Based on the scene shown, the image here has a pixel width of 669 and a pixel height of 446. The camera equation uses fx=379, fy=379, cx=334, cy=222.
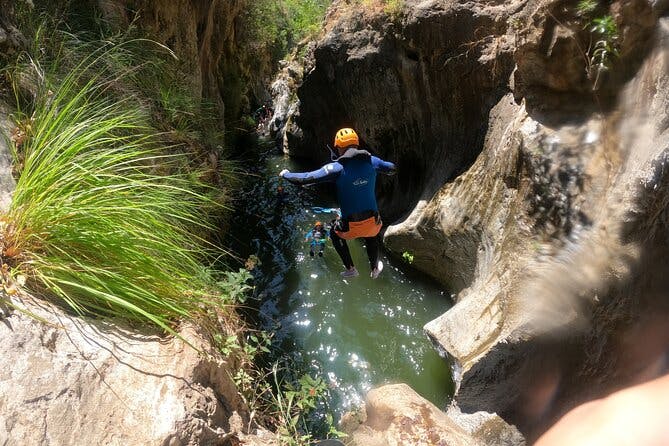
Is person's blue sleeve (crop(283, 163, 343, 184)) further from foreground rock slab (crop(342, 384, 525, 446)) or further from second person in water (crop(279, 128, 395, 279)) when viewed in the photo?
foreground rock slab (crop(342, 384, 525, 446))

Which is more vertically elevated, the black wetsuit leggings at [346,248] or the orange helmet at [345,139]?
the orange helmet at [345,139]

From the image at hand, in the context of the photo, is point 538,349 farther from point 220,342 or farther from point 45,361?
point 45,361

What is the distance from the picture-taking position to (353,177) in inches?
168

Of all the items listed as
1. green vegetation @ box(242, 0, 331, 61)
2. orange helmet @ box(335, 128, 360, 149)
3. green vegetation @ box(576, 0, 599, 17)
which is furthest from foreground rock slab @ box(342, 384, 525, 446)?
green vegetation @ box(242, 0, 331, 61)

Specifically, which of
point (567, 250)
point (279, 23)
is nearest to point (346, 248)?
point (567, 250)

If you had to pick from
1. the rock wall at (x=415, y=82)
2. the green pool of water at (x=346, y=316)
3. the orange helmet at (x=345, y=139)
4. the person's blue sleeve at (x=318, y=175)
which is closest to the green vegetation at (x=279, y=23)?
the rock wall at (x=415, y=82)

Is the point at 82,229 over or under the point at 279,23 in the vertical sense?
under

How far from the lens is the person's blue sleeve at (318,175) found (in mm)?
3922

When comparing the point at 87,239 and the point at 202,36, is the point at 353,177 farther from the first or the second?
the point at 202,36

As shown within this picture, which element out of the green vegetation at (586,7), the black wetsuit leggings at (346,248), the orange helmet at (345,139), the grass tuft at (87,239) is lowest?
the black wetsuit leggings at (346,248)

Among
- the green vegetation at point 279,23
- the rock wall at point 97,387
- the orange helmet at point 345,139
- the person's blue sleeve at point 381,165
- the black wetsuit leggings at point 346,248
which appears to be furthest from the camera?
the green vegetation at point 279,23

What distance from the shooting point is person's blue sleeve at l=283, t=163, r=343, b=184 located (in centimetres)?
392

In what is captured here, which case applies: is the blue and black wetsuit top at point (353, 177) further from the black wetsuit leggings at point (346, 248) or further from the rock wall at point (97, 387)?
the rock wall at point (97, 387)

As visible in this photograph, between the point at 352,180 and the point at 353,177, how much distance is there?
0.04 metres
